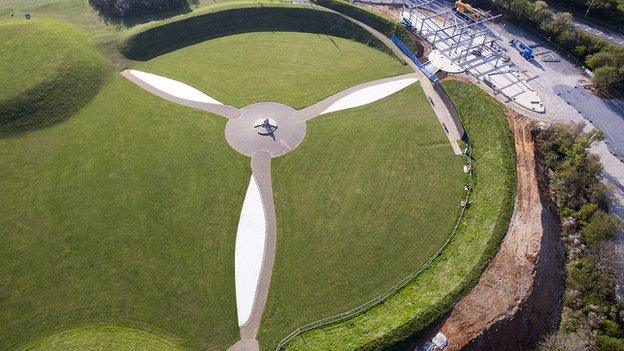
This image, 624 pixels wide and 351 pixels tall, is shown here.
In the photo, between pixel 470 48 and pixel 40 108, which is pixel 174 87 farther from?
pixel 470 48

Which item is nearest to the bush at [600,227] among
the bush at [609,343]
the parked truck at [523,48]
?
the bush at [609,343]

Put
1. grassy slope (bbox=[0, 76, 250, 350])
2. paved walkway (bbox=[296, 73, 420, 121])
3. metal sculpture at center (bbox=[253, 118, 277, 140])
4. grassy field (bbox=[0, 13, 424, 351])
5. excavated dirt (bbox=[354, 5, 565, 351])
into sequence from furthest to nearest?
1. paved walkway (bbox=[296, 73, 420, 121])
2. metal sculpture at center (bbox=[253, 118, 277, 140])
3. grassy slope (bbox=[0, 76, 250, 350])
4. grassy field (bbox=[0, 13, 424, 351])
5. excavated dirt (bbox=[354, 5, 565, 351])

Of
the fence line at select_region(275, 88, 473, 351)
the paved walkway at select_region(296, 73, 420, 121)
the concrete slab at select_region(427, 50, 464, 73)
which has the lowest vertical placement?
the fence line at select_region(275, 88, 473, 351)

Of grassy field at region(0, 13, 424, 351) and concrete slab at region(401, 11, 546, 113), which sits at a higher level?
concrete slab at region(401, 11, 546, 113)

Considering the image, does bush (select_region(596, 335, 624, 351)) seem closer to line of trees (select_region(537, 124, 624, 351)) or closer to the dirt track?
line of trees (select_region(537, 124, 624, 351))

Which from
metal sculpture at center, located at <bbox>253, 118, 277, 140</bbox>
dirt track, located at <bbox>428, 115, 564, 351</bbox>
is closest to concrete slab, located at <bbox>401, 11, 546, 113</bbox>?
dirt track, located at <bbox>428, 115, 564, 351</bbox>

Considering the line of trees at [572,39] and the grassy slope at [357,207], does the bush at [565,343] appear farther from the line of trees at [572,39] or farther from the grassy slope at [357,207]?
the line of trees at [572,39]
